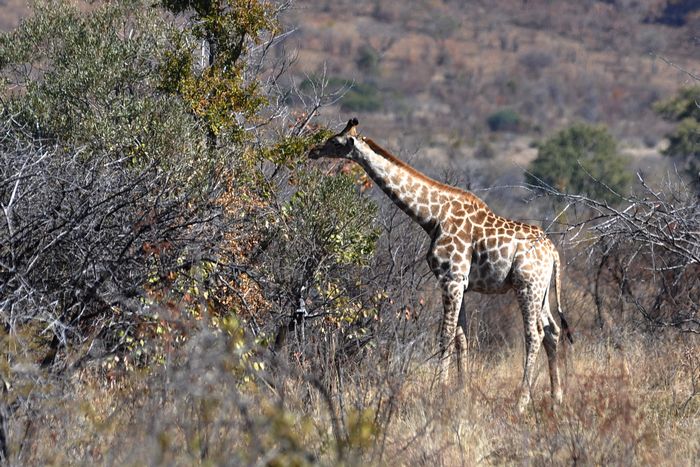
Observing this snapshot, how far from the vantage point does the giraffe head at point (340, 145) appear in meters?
9.88

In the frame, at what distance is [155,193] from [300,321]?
1893 millimetres

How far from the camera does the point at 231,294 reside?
9211 millimetres

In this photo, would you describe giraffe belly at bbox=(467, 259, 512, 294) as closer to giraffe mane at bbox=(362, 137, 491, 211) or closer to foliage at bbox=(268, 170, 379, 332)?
giraffe mane at bbox=(362, 137, 491, 211)

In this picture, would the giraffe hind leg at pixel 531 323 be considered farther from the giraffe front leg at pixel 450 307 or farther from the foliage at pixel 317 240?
the foliage at pixel 317 240

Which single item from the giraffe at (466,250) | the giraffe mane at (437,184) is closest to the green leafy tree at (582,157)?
the giraffe mane at (437,184)

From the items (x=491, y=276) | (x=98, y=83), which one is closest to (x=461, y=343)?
(x=491, y=276)

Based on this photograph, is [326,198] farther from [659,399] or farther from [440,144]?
[440,144]

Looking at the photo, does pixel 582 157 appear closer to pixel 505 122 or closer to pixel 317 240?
pixel 317 240

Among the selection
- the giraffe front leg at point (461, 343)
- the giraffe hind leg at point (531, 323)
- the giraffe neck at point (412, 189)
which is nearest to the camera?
the giraffe hind leg at point (531, 323)

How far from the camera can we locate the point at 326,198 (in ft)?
31.1

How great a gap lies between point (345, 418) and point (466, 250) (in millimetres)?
2766

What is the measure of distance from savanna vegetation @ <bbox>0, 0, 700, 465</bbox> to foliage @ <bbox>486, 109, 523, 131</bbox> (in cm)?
5682

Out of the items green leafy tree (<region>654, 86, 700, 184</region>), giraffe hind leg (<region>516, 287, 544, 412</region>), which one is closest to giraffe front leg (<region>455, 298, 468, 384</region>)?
giraffe hind leg (<region>516, 287, 544, 412</region>)

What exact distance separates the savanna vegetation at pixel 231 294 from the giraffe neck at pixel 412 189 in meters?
0.31
